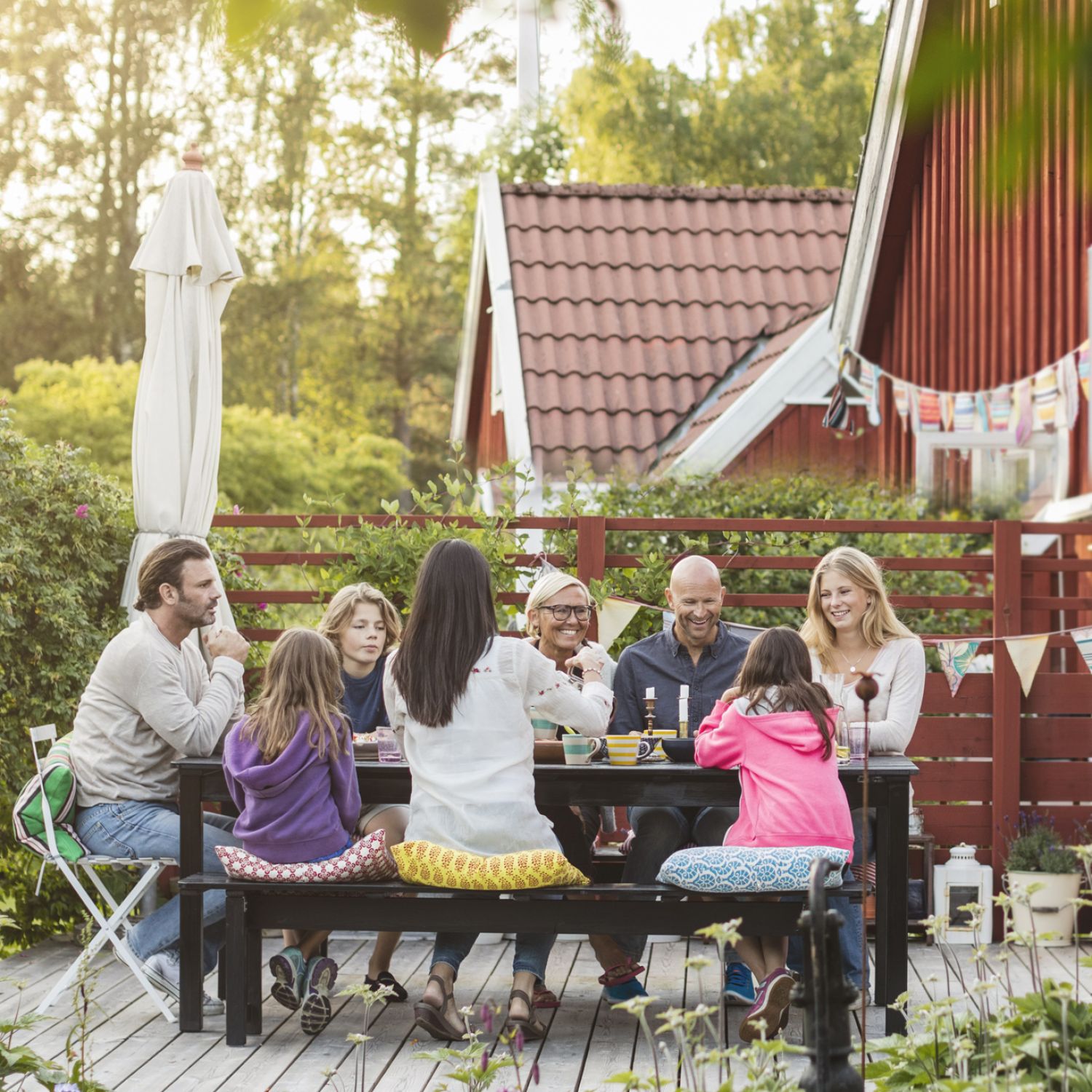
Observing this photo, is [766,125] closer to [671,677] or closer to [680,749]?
[671,677]

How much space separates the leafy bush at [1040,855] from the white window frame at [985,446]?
9.02 ft

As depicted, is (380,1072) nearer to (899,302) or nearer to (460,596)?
(460,596)

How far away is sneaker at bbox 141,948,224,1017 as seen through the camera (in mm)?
4875

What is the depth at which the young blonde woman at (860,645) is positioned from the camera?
531 cm

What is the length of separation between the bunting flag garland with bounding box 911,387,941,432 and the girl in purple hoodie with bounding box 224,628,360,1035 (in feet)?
17.5

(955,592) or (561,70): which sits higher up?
(561,70)

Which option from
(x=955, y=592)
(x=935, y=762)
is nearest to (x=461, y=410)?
(x=955, y=592)

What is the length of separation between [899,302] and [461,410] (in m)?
9.63

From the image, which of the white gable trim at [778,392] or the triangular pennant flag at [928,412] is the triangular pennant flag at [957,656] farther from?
the white gable trim at [778,392]

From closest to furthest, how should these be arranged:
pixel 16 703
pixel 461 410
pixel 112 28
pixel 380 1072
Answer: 1. pixel 112 28
2. pixel 380 1072
3. pixel 16 703
4. pixel 461 410

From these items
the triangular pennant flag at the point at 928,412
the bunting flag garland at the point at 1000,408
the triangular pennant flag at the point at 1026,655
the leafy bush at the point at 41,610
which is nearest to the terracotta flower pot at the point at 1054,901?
the triangular pennant flag at the point at 1026,655

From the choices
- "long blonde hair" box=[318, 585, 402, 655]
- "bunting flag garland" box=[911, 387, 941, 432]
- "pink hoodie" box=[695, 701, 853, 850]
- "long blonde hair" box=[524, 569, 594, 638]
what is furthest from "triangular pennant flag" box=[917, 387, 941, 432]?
"pink hoodie" box=[695, 701, 853, 850]

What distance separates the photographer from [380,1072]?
14.0 ft

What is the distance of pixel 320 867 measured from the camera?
4.51 metres
